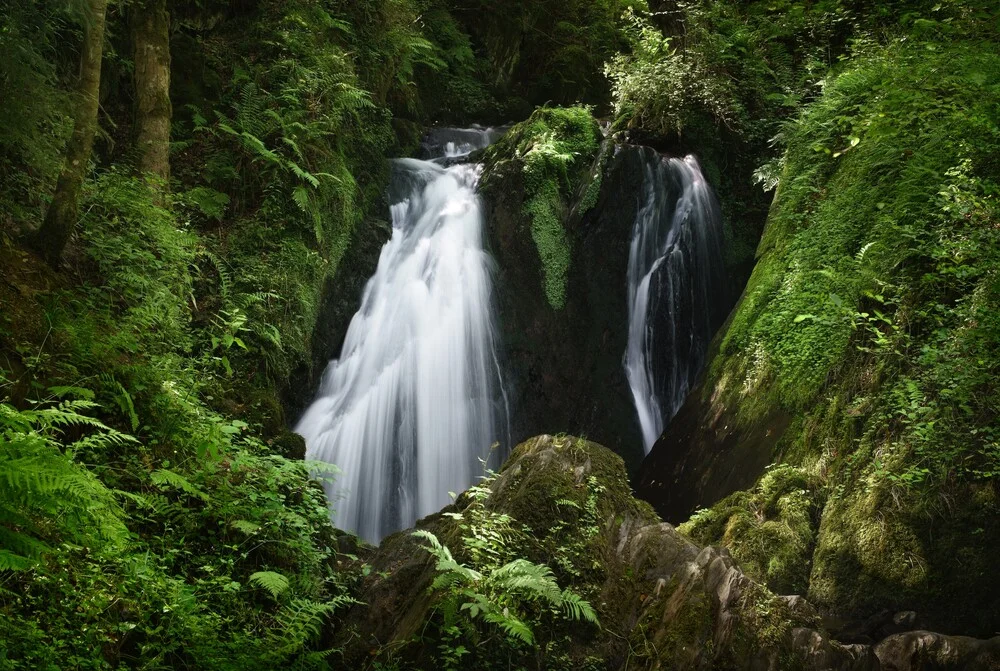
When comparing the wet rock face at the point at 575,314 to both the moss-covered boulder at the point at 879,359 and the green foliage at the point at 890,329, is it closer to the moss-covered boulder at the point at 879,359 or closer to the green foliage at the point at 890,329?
the moss-covered boulder at the point at 879,359

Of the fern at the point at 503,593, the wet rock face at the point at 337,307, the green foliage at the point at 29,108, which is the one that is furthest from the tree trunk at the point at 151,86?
the fern at the point at 503,593

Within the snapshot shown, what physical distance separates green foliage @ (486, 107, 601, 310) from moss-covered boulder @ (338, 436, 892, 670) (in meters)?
6.84

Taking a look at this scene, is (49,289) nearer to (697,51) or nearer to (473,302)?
(473,302)

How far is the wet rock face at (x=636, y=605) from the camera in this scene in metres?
3.58

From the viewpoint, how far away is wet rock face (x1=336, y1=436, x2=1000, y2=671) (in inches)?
141

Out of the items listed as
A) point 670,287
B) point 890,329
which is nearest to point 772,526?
point 890,329

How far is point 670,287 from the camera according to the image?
11.4 meters

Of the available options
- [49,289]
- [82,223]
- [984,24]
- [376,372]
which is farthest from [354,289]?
[984,24]

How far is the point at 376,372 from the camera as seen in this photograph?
976 centimetres

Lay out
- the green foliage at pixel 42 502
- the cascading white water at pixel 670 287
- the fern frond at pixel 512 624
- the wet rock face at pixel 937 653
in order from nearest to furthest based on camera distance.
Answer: the green foliage at pixel 42 502 → the fern frond at pixel 512 624 → the wet rock face at pixel 937 653 → the cascading white water at pixel 670 287

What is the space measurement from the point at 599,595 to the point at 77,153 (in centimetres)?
487

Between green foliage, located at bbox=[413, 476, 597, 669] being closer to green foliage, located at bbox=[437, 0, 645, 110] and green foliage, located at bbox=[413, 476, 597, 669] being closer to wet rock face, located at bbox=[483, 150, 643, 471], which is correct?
wet rock face, located at bbox=[483, 150, 643, 471]

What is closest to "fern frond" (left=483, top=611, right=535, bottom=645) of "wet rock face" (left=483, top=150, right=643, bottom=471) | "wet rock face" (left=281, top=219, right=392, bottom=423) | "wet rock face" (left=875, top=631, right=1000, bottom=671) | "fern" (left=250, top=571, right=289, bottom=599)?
"fern" (left=250, top=571, right=289, bottom=599)

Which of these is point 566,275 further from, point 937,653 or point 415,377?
point 937,653
